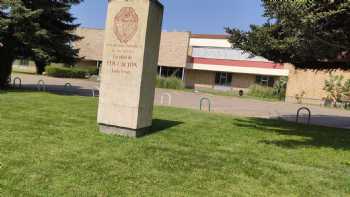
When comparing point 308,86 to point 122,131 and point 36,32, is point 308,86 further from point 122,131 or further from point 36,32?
point 122,131

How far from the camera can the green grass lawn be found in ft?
19.1

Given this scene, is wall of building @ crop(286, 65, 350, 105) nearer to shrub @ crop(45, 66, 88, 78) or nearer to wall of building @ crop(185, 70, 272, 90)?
wall of building @ crop(185, 70, 272, 90)

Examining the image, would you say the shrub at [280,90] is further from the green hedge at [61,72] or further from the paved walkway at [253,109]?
the green hedge at [61,72]

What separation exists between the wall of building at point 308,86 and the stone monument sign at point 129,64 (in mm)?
28890

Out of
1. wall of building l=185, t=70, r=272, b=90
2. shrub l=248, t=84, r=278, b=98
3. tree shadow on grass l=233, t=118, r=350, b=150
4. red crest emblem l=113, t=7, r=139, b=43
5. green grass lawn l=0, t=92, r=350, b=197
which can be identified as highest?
red crest emblem l=113, t=7, r=139, b=43

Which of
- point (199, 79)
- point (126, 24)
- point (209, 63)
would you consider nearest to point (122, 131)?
point (126, 24)

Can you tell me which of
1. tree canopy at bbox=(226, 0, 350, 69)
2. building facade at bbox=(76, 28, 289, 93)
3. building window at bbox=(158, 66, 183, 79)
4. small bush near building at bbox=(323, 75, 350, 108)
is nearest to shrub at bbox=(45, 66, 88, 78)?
building facade at bbox=(76, 28, 289, 93)

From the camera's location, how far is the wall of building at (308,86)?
120ft

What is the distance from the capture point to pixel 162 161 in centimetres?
729

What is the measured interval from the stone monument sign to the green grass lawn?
19.2 inches

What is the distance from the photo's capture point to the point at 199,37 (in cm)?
5525

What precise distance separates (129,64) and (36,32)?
1123 centimetres

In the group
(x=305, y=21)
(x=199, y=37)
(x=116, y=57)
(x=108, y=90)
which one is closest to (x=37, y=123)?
(x=108, y=90)

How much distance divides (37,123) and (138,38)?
330cm
